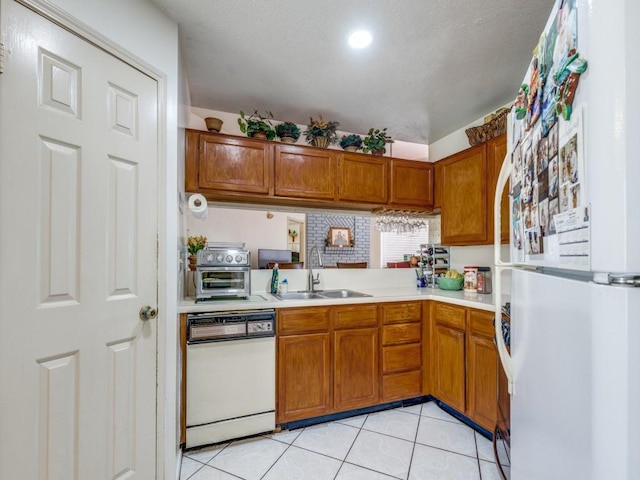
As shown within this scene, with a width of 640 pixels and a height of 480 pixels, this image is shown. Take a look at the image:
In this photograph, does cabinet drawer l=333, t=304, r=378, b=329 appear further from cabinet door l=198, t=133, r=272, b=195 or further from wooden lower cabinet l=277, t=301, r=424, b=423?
cabinet door l=198, t=133, r=272, b=195

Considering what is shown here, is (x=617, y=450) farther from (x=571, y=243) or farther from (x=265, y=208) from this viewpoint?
(x=265, y=208)

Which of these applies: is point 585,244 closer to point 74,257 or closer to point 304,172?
point 74,257

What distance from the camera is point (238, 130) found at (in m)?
2.84

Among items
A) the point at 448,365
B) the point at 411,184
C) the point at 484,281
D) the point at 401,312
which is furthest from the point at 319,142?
the point at 448,365

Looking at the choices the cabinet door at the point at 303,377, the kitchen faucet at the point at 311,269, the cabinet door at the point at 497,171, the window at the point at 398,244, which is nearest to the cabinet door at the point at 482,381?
the cabinet door at the point at 497,171

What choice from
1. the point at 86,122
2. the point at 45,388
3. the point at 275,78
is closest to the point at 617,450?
the point at 45,388

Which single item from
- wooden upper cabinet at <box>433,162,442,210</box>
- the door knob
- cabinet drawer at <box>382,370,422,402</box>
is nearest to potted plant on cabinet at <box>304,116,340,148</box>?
wooden upper cabinet at <box>433,162,442,210</box>

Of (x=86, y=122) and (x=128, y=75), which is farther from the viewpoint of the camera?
(x=128, y=75)

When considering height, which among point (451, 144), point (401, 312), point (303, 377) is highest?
point (451, 144)

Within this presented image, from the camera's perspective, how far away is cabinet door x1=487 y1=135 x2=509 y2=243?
231cm

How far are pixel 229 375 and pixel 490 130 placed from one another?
2.69m

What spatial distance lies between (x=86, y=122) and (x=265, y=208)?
63.8 inches

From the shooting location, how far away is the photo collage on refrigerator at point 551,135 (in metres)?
0.57

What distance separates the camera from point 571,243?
0.59m
